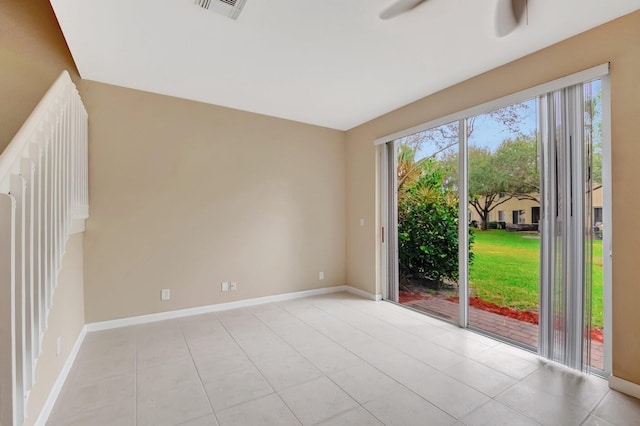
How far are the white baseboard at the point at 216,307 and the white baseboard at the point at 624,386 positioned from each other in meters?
2.55

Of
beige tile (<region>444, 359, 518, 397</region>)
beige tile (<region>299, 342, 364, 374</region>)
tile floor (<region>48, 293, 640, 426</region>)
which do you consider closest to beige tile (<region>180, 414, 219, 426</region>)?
tile floor (<region>48, 293, 640, 426</region>)

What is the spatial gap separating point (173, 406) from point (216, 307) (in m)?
1.90

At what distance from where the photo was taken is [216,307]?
381 cm

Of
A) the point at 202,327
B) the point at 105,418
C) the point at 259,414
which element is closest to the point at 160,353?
the point at 202,327

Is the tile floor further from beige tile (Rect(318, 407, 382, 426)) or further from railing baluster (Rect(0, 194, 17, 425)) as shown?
railing baluster (Rect(0, 194, 17, 425))

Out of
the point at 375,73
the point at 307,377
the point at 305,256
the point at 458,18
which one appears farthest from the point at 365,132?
the point at 307,377

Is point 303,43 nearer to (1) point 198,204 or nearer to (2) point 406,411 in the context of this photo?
(1) point 198,204

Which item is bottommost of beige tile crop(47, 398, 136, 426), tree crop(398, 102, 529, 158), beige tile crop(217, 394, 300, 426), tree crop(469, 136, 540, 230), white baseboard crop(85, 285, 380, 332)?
beige tile crop(217, 394, 300, 426)

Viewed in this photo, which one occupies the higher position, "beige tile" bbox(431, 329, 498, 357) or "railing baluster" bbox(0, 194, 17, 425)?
"railing baluster" bbox(0, 194, 17, 425)

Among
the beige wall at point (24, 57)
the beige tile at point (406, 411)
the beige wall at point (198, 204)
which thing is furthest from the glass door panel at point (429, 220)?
the beige wall at point (24, 57)

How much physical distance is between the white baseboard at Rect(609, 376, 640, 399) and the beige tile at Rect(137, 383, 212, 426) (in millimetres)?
2854

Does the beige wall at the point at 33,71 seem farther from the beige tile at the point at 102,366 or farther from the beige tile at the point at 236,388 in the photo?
the beige tile at the point at 236,388

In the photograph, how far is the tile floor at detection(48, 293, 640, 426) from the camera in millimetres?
1845

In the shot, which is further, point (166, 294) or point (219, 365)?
point (166, 294)
